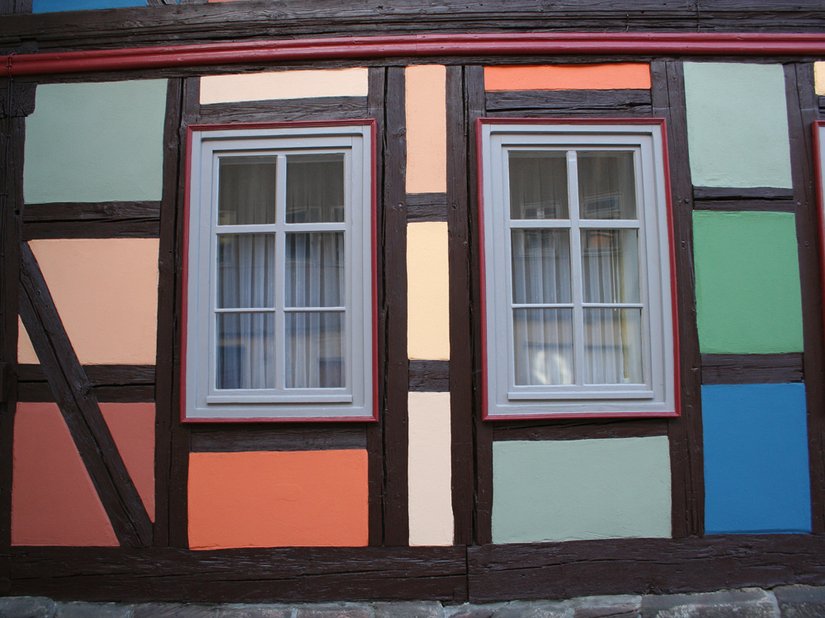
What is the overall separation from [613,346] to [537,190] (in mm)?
988

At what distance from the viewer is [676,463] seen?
10.3ft

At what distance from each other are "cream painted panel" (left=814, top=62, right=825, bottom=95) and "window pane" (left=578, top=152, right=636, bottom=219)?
112 centimetres

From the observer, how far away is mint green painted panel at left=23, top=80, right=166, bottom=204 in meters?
3.30

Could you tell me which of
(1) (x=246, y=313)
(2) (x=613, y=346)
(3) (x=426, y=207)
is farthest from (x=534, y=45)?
(1) (x=246, y=313)

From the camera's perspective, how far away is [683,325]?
10.4 ft

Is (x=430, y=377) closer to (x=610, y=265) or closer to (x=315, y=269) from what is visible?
(x=315, y=269)

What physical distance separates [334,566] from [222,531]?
632mm

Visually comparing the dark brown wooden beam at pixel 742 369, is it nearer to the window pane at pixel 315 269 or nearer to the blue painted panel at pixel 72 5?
the window pane at pixel 315 269

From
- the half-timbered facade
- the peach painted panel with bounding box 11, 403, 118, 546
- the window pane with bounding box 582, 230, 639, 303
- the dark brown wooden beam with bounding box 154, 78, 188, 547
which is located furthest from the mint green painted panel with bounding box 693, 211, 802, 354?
the peach painted panel with bounding box 11, 403, 118, 546

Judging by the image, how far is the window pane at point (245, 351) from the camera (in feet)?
10.7

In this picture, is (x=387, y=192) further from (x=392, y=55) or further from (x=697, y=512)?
(x=697, y=512)

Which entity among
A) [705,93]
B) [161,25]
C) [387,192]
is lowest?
[387,192]

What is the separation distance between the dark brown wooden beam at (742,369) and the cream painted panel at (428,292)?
4.70 ft

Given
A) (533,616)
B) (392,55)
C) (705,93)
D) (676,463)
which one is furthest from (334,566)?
(705,93)
